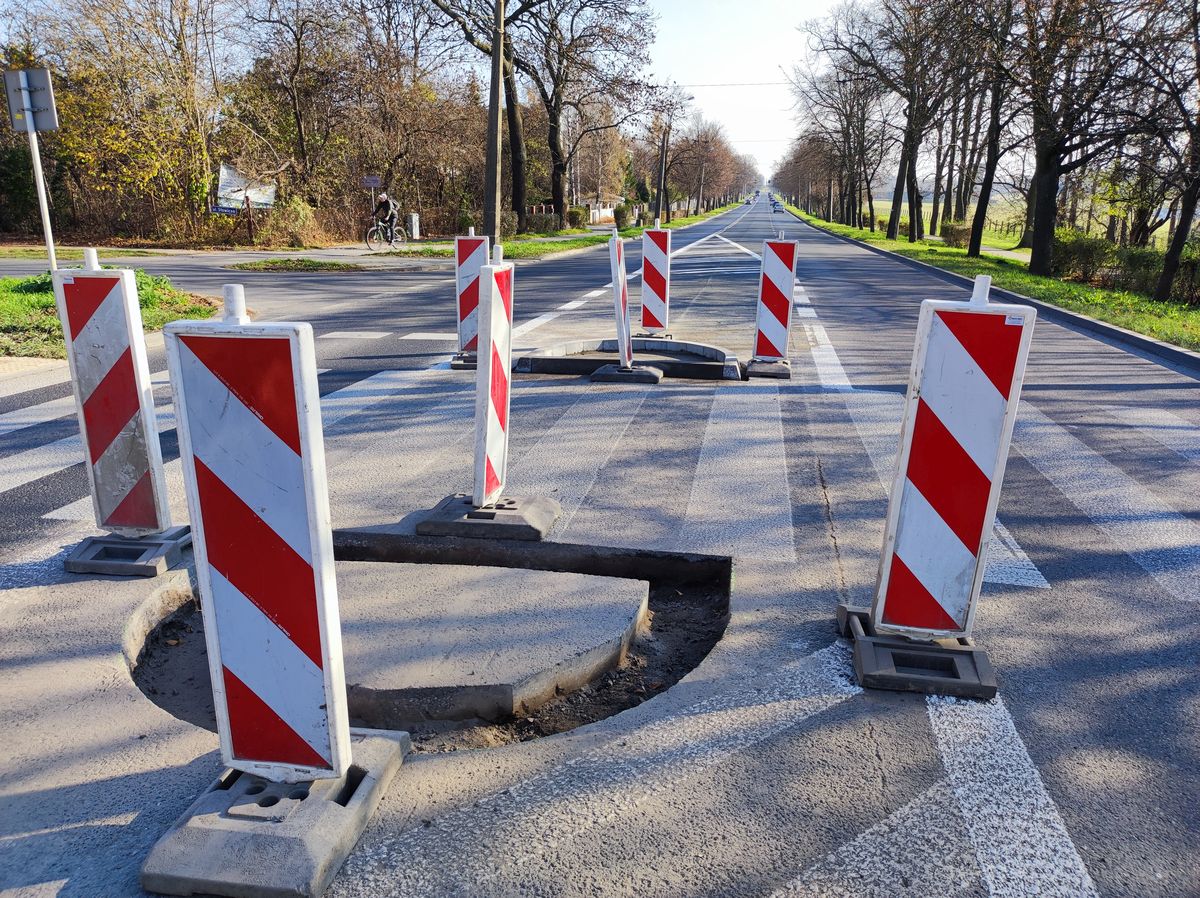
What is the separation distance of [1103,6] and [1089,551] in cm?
1655

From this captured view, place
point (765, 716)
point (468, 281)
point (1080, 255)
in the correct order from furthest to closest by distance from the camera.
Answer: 1. point (1080, 255)
2. point (468, 281)
3. point (765, 716)

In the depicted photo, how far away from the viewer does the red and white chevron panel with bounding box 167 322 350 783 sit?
6.89 feet

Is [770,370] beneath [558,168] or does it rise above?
beneath

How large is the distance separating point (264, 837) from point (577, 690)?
1.34 metres

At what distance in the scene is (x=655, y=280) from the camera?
1041 centimetres

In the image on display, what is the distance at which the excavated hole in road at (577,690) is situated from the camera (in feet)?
10.2

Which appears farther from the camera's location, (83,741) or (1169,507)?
(1169,507)

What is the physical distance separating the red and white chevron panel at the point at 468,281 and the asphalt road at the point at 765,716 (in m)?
2.25

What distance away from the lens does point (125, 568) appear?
401 centimetres

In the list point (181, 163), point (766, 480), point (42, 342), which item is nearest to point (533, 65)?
point (181, 163)

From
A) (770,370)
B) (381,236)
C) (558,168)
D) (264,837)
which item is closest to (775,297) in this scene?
(770,370)

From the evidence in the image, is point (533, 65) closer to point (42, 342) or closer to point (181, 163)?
point (181, 163)

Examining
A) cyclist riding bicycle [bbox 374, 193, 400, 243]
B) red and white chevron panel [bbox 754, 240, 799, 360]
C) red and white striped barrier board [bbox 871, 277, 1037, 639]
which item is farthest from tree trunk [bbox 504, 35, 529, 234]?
red and white striped barrier board [bbox 871, 277, 1037, 639]

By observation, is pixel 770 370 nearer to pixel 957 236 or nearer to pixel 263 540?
pixel 263 540
